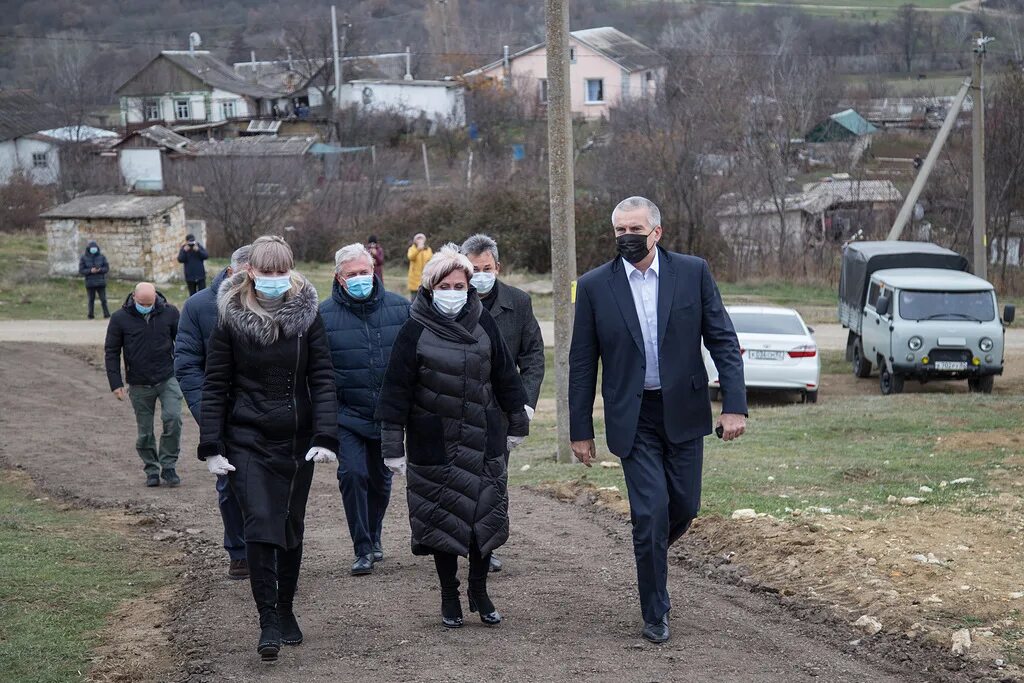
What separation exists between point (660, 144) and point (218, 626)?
3831 cm

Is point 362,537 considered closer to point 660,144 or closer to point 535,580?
point 535,580

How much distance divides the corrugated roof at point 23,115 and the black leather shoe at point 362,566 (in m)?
62.1

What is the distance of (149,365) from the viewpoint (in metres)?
11.5

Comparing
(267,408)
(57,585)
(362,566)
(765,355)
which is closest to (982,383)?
(765,355)

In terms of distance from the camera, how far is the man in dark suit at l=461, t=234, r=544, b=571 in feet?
24.5

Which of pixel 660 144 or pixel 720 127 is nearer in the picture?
pixel 660 144

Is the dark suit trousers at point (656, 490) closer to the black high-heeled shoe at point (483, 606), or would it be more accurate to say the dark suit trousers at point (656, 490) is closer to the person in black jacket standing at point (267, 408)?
the black high-heeled shoe at point (483, 606)

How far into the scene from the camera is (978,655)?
18.6ft

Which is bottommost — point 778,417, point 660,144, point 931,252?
point 778,417

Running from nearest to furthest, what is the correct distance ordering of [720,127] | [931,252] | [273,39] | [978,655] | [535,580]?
1. [978,655]
2. [535,580]
3. [931,252]
4. [720,127]
5. [273,39]

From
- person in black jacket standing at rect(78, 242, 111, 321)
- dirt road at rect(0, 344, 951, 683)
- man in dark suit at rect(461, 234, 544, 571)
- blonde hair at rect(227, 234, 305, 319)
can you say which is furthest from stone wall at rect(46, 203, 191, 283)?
blonde hair at rect(227, 234, 305, 319)

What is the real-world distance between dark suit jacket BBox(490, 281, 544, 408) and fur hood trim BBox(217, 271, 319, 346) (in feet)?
5.43

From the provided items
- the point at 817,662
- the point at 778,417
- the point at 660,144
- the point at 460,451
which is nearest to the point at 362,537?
the point at 460,451

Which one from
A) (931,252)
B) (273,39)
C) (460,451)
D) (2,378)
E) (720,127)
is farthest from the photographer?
(273,39)
